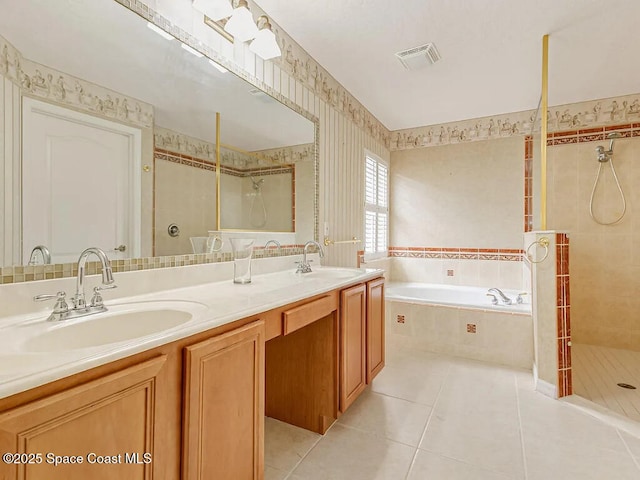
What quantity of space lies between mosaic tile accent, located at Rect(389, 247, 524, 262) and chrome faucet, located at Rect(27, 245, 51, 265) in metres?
3.64

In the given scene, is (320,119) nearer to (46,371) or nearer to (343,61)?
(343,61)

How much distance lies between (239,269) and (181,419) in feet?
2.91

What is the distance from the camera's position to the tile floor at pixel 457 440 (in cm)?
151

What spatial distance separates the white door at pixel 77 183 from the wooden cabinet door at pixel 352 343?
3.57ft

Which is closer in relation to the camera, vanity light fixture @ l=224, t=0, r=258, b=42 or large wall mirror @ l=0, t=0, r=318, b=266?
large wall mirror @ l=0, t=0, r=318, b=266

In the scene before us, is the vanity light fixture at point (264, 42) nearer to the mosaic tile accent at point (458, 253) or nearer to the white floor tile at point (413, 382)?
the white floor tile at point (413, 382)

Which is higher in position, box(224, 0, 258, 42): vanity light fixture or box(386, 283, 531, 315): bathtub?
box(224, 0, 258, 42): vanity light fixture

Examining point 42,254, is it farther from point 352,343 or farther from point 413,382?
point 413,382

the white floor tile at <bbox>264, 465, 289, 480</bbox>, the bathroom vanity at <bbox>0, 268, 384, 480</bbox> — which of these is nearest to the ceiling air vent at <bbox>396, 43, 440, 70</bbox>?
the bathroom vanity at <bbox>0, 268, 384, 480</bbox>

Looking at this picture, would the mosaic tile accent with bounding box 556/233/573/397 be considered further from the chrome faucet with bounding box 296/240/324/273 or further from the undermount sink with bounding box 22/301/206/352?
the undermount sink with bounding box 22/301/206/352

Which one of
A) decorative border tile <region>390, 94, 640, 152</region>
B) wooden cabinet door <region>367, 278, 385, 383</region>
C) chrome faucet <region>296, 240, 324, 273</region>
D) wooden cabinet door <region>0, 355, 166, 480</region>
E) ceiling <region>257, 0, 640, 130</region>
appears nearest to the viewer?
wooden cabinet door <region>0, 355, 166, 480</region>

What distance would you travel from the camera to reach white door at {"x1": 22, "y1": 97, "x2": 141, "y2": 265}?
3.45 feet

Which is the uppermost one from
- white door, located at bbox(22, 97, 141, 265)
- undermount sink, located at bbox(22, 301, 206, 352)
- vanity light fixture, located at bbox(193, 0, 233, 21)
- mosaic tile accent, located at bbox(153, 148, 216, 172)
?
vanity light fixture, located at bbox(193, 0, 233, 21)

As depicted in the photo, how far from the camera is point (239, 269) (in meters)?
1.71
